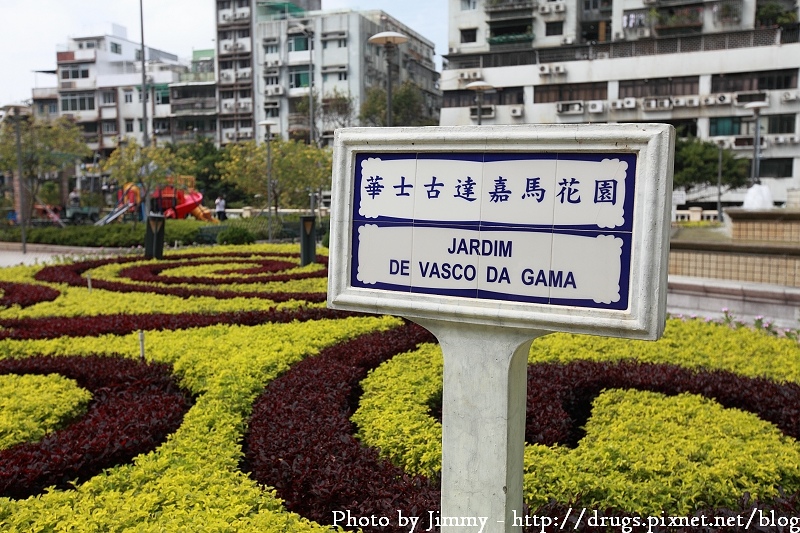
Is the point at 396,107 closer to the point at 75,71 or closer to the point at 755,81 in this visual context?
the point at 755,81

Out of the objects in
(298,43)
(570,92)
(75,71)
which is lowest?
(570,92)

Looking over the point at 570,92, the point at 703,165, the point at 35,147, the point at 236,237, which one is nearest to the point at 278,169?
the point at 35,147

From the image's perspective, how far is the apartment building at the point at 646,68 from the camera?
32.2 metres

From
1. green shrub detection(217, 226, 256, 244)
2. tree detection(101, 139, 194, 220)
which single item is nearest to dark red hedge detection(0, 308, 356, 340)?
green shrub detection(217, 226, 256, 244)

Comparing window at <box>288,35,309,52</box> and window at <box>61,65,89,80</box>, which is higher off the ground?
window at <box>288,35,309,52</box>

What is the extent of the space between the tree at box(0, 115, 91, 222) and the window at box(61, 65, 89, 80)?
90.7ft

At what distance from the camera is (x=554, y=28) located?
38.3 metres

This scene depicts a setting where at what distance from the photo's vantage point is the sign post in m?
1.95

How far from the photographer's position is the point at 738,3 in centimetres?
3397

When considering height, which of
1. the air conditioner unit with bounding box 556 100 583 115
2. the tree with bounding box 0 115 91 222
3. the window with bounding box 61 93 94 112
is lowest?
the tree with bounding box 0 115 91 222

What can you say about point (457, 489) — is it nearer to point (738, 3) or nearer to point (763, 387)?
point (763, 387)

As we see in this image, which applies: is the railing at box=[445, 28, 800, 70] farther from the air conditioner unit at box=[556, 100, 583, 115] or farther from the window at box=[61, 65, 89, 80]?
the window at box=[61, 65, 89, 80]

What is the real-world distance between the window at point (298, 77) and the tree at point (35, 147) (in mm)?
19473

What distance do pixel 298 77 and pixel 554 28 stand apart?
15325mm
